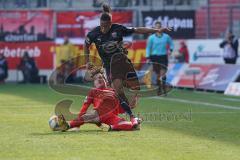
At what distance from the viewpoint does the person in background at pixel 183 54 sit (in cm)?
3241

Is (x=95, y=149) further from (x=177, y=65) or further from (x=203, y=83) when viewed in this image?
(x=177, y=65)

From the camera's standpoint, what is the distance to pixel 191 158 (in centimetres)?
999

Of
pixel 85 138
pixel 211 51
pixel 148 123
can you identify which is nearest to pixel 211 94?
pixel 211 51

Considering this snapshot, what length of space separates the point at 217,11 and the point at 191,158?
2999 cm

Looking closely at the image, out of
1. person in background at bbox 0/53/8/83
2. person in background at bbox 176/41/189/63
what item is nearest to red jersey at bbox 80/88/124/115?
person in background at bbox 176/41/189/63

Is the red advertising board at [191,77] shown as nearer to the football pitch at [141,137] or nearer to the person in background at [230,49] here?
the person in background at [230,49]

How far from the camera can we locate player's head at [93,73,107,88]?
556 inches

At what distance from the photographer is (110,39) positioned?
46.4 feet

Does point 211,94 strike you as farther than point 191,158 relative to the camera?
Yes

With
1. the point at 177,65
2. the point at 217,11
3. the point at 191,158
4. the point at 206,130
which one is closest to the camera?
the point at 191,158

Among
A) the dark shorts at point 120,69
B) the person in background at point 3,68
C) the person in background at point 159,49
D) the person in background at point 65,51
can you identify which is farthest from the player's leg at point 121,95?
the person in background at point 3,68

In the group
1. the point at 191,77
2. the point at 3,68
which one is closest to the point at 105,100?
the point at 191,77

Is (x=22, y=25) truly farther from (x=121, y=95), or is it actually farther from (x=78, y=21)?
(x=121, y=95)

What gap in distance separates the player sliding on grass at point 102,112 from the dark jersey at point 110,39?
438mm
